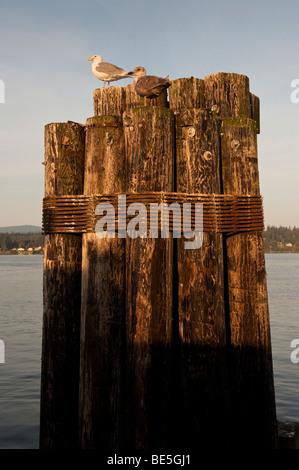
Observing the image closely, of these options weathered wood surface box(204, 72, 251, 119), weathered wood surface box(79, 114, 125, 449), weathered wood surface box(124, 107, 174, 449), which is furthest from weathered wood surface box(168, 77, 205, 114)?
weathered wood surface box(79, 114, 125, 449)

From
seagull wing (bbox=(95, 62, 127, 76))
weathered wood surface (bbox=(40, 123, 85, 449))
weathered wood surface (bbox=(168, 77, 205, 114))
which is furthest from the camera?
seagull wing (bbox=(95, 62, 127, 76))

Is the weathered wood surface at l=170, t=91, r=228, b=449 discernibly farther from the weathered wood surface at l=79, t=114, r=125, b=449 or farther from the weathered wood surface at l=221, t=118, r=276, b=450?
the weathered wood surface at l=79, t=114, r=125, b=449

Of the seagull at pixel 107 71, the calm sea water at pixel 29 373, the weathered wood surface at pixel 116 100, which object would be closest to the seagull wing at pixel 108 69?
the seagull at pixel 107 71

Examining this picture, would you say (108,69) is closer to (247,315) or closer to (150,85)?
(150,85)

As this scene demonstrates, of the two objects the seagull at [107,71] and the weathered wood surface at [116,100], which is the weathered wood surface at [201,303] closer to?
the weathered wood surface at [116,100]

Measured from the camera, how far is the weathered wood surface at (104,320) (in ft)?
13.0

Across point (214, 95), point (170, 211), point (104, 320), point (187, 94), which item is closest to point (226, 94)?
point (214, 95)

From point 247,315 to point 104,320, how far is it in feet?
4.66

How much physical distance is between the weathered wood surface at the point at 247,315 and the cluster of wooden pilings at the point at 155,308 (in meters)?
0.01

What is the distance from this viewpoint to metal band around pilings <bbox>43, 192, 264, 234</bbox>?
13.5 ft

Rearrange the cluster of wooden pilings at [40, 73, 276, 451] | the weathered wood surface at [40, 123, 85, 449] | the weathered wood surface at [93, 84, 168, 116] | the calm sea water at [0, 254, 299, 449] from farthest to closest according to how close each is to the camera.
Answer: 1. the calm sea water at [0, 254, 299, 449]
2. the weathered wood surface at [93, 84, 168, 116]
3. the weathered wood surface at [40, 123, 85, 449]
4. the cluster of wooden pilings at [40, 73, 276, 451]

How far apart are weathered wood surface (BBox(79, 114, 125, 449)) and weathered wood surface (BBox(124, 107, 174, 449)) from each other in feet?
0.44

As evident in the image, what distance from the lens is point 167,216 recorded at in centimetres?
407

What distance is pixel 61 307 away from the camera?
435 centimetres
